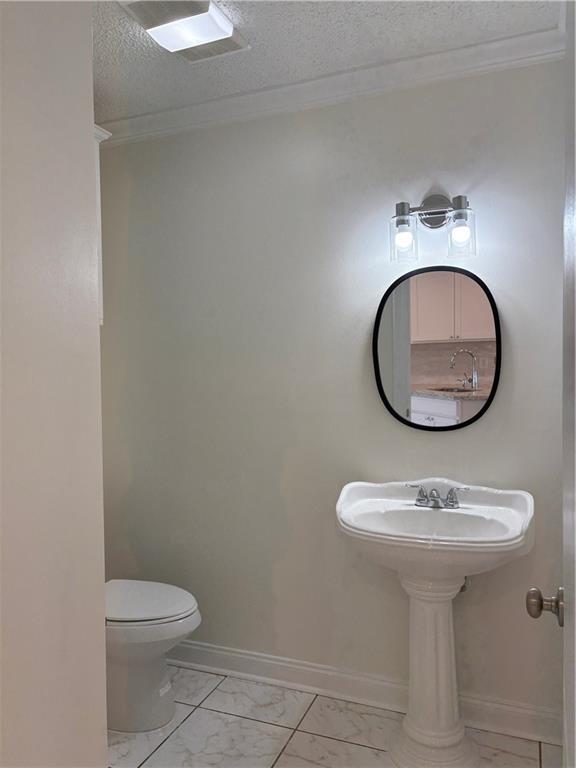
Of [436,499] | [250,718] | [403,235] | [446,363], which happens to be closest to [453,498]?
[436,499]

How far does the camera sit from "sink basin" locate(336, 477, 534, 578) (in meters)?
1.90

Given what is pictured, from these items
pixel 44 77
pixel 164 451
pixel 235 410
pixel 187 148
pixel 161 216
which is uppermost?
pixel 187 148

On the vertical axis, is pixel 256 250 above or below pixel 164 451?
above

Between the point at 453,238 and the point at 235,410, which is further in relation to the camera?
the point at 235,410

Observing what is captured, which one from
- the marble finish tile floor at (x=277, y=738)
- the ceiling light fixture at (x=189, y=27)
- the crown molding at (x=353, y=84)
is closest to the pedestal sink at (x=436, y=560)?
the marble finish tile floor at (x=277, y=738)

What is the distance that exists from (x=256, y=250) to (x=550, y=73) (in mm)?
1319

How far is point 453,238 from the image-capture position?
7.54 ft

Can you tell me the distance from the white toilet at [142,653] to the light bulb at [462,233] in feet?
5.78

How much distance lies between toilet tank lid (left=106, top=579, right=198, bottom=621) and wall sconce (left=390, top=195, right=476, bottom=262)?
1.61 meters

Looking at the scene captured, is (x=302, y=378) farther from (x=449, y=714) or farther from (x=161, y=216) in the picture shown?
(x=449, y=714)

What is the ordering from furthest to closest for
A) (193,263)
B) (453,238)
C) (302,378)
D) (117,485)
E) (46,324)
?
(117,485) < (193,263) < (302,378) < (453,238) < (46,324)

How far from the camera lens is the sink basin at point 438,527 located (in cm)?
190

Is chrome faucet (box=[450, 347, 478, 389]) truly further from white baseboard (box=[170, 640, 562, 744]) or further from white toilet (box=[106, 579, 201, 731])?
white toilet (box=[106, 579, 201, 731])

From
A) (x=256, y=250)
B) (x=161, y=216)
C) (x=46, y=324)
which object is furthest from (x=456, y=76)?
(x=46, y=324)
